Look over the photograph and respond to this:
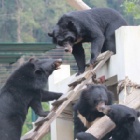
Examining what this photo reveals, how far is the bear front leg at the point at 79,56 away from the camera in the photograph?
11.0 m

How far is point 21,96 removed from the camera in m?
9.89

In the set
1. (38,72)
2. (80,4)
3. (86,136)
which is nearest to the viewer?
(86,136)

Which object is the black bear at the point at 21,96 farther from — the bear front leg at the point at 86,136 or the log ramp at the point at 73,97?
the bear front leg at the point at 86,136

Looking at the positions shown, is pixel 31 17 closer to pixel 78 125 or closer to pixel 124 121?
pixel 78 125

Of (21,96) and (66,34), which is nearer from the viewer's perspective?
(21,96)

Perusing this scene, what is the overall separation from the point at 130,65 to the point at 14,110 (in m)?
1.67

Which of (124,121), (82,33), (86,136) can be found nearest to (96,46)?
(82,33)

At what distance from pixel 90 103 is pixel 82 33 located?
1.64 metres

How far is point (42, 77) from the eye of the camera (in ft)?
32.9

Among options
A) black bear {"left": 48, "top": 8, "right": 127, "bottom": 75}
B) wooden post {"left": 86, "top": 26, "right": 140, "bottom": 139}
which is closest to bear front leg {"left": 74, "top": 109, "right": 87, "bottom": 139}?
wooden post {"left": 86, "top": 26, "right": 140, "bottom": 139}

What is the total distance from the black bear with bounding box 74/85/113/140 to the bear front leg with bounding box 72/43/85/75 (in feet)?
3.55

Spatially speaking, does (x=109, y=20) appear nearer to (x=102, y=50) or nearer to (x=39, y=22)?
(x=102, y=50)

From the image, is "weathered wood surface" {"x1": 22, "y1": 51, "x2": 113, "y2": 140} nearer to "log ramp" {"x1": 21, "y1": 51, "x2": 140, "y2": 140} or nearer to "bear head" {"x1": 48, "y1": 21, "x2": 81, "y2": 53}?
"log ramp" {"x1": 21, "y1": 51, "x2": 140, "y2": 140}

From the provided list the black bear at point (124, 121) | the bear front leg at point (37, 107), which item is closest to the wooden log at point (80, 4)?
the bear front leg at point (37, 107)
